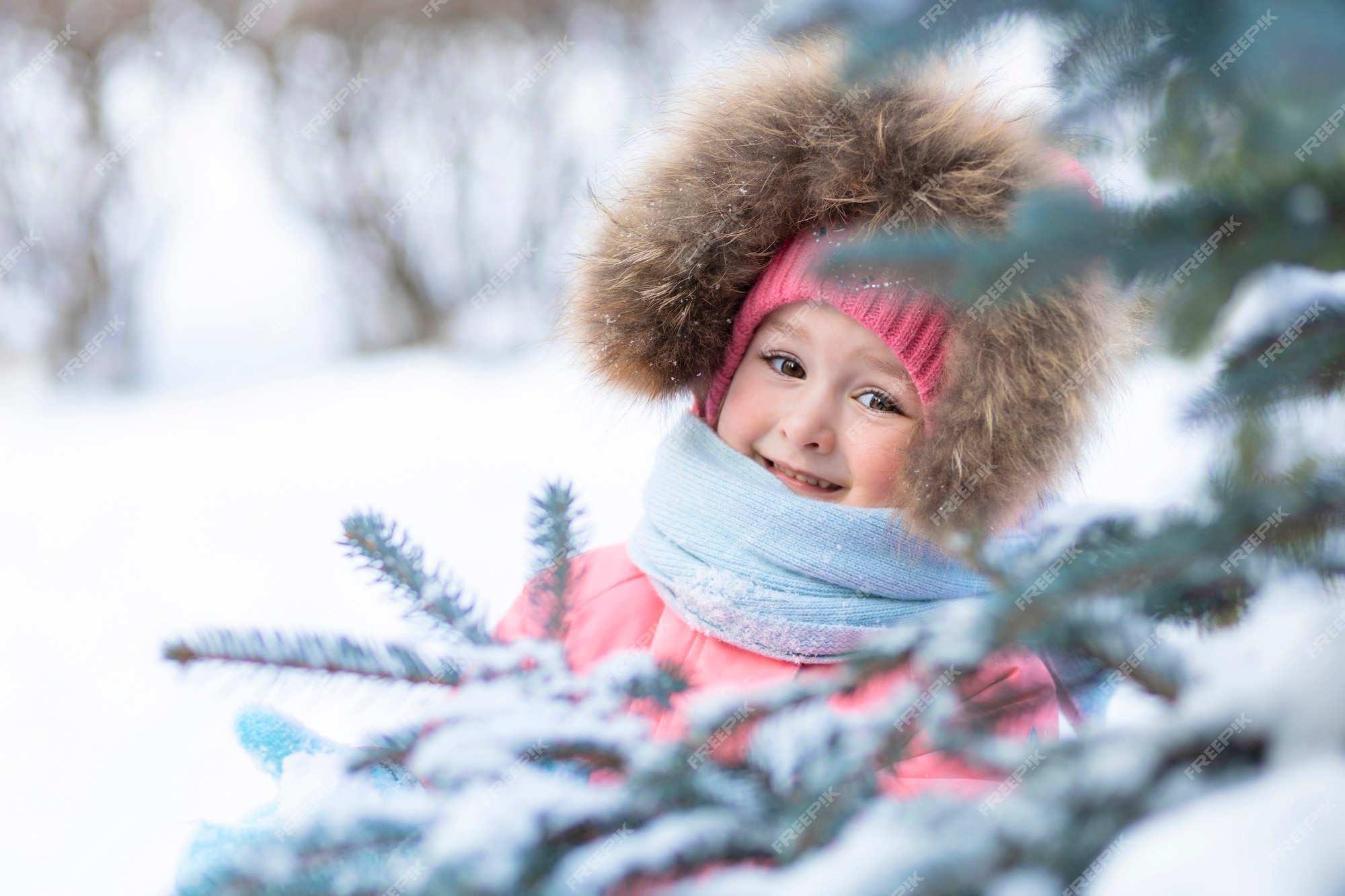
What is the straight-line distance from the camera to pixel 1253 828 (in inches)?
13.5

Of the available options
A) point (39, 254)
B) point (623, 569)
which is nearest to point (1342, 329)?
point (623, 569)

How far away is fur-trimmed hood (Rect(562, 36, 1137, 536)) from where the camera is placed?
38.8 inches

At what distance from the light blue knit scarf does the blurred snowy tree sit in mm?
588

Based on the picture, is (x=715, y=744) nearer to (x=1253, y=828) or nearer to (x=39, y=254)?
(x=1253, y=828)

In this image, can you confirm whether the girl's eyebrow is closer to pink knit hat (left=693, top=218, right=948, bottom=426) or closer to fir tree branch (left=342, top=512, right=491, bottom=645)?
pink knit hat (left=693, top=218, right=948, bottom=426)

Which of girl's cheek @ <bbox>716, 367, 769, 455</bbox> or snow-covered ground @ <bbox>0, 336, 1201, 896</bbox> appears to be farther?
snow-covered ground @ <bbox>0, 336, 1201, 896</bbox>

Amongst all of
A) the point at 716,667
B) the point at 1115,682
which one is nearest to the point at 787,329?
the point at 716,667

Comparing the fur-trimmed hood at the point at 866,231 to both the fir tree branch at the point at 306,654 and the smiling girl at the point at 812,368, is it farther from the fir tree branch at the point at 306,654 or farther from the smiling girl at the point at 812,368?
the fir tree branch at the point at 306,654

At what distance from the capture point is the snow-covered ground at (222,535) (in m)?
1.47

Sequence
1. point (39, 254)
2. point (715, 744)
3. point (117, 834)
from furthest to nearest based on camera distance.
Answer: point (39, 254), point (117, 834), point (715, 744)

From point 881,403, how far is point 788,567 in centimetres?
21

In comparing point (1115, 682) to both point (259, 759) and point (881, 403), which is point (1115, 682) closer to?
point (881, 403)

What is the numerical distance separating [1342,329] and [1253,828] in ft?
0.83

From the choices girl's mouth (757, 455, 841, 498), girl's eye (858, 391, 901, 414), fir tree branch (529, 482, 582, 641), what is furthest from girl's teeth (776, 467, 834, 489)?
fir tree branch (529, 482, 582, 641)
